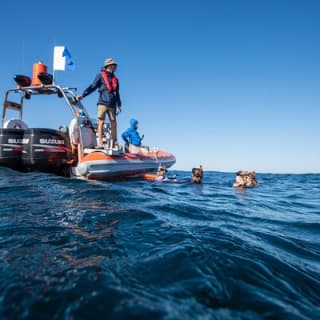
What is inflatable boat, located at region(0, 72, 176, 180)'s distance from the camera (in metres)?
6.31

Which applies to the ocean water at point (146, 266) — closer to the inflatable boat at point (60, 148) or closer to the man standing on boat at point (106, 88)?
the inflatable boat at point (60, 148)

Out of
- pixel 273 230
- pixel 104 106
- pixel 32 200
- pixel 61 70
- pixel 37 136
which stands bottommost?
pixel 273 230

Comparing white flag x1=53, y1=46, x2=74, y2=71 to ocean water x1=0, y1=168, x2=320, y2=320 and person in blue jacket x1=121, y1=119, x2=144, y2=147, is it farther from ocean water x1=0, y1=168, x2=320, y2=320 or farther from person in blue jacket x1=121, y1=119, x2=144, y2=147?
ocean water x1=0, y1=168, x2=320, y2=320

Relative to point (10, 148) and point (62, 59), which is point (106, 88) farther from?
point (10, 148)

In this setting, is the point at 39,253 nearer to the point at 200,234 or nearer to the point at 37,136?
the point at 200,234

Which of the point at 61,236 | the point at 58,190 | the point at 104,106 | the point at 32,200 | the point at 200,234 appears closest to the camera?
the point at 61,236

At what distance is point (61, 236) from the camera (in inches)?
87.2

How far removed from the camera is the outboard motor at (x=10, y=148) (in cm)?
634

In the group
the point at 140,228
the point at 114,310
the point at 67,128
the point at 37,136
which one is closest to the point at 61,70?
the point at 67,128

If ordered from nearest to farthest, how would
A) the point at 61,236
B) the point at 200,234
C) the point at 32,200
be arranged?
the point at 61,236 < the point at 200,234 < the point at 32,200

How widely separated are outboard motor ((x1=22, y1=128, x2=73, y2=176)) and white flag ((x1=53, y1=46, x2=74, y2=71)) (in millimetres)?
2561

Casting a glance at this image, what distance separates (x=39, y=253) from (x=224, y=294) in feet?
4.14

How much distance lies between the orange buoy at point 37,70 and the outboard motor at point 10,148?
195cm

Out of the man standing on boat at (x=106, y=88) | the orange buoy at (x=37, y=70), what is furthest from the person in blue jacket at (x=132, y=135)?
the orange buoy at (x=37, y=70)
